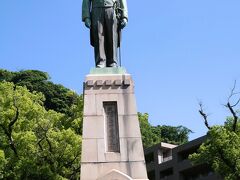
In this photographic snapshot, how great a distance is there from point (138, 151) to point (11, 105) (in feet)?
42.0

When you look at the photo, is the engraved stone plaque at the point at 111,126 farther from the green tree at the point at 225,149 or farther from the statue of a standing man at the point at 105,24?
the green tree at the point at 225,149

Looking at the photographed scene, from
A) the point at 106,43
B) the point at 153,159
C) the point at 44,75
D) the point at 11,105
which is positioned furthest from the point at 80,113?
the point at 44,75

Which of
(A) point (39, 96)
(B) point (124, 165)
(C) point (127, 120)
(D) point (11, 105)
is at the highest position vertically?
(A) point (39, 96)

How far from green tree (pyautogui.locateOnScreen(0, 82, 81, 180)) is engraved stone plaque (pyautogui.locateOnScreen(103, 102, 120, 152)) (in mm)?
8941

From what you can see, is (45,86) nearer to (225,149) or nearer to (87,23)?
(225,149)

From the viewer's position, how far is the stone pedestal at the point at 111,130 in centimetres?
959

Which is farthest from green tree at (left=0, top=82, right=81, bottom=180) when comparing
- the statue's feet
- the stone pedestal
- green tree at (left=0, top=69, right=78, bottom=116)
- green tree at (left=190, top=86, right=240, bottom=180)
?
green tree at (left=0, top=69, right=78, bottom=116)

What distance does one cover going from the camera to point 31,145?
62.6 feet

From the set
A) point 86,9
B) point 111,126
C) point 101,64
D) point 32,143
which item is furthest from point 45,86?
point 111,126

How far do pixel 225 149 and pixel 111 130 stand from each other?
456 inches

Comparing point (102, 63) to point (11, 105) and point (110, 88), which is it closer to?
point (110, 88)

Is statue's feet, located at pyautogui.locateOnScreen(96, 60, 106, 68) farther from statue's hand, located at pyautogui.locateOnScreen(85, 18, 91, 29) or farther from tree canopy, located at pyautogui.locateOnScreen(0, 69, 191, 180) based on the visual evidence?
tree canopy, located at pyautogui.locateOnScreen(0, 69, 191, 180)

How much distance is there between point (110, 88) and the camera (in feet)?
34.6

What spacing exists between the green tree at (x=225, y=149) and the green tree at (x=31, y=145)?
6.53 m
